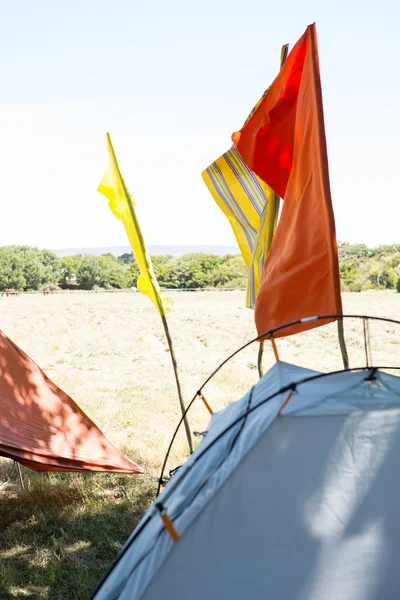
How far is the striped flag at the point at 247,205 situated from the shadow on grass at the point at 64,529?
190cm

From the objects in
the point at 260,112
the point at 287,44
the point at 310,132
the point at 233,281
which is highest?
the point at 287,44

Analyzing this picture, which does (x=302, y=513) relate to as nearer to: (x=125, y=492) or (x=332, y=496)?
(x=332, y=496)

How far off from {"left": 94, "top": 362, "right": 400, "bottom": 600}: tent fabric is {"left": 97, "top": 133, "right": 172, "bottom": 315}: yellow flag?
2.52m

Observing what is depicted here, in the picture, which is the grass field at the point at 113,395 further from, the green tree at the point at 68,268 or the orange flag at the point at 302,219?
the green tree at the point at 68,268

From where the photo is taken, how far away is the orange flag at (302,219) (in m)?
3.46

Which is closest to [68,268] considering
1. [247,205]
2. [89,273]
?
[89,273]

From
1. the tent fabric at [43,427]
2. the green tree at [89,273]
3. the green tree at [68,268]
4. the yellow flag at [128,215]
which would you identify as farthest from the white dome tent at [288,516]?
the green tree at [68,268]

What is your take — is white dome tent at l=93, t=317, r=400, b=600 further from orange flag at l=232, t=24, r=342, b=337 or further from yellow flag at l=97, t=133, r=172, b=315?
yellow flag at l=97, t=133, r=172, b=315

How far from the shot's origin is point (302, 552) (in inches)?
94.4

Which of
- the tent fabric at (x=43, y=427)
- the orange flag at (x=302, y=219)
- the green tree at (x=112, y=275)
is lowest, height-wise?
the green tree at (x=112, y=275)

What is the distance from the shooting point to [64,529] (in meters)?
4.29

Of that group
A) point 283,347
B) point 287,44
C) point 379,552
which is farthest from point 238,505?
point 283,347

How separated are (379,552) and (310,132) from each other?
237 cm

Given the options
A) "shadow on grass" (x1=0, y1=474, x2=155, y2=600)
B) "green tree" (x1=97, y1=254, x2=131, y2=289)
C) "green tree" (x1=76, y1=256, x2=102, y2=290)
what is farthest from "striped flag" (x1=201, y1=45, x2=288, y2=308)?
"green tree" (x1=76, y1=256, x2=102, y2=290)
